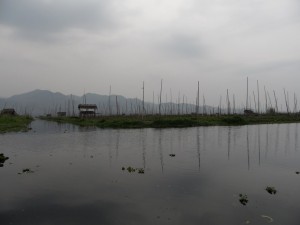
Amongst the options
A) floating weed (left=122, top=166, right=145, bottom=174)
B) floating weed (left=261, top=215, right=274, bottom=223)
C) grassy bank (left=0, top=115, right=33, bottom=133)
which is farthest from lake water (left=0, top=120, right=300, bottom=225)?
grassy bank (left=0, top=115, right=33, bottom=133)

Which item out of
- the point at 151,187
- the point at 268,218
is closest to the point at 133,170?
the point at 151,187

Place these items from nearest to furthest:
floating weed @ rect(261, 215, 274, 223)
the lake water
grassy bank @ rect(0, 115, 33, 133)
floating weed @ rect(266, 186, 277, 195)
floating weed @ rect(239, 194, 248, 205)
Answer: floating weed @ rect(261, 215, 274, 223), the lake water, floating weed @ rect(239, 194, 248, 205), floating weed @ rect(266, 186, 277, 195), grassy bank @ rect(0, 115, 33, 133)

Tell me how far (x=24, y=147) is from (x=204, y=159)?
54.2 ft

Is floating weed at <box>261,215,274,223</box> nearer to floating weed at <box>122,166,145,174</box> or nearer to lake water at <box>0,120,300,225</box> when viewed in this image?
Result: lake water at <box>0,120,300,225</box>

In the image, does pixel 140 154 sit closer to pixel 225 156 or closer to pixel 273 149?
pixel 225 156

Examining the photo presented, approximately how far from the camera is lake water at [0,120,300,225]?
11.2 meters

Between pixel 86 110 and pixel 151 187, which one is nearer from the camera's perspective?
pixel 151 187

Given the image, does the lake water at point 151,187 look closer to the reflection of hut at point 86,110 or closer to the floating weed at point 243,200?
the floating weed at point 243,200

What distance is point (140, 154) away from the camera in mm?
24297

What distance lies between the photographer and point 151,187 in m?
14.8

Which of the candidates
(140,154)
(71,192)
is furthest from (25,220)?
(140,154)

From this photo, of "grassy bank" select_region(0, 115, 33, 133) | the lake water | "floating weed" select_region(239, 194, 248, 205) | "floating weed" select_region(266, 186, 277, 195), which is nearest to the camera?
the lake water

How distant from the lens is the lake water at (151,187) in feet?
36.6

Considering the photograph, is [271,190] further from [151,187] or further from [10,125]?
[10,125]
